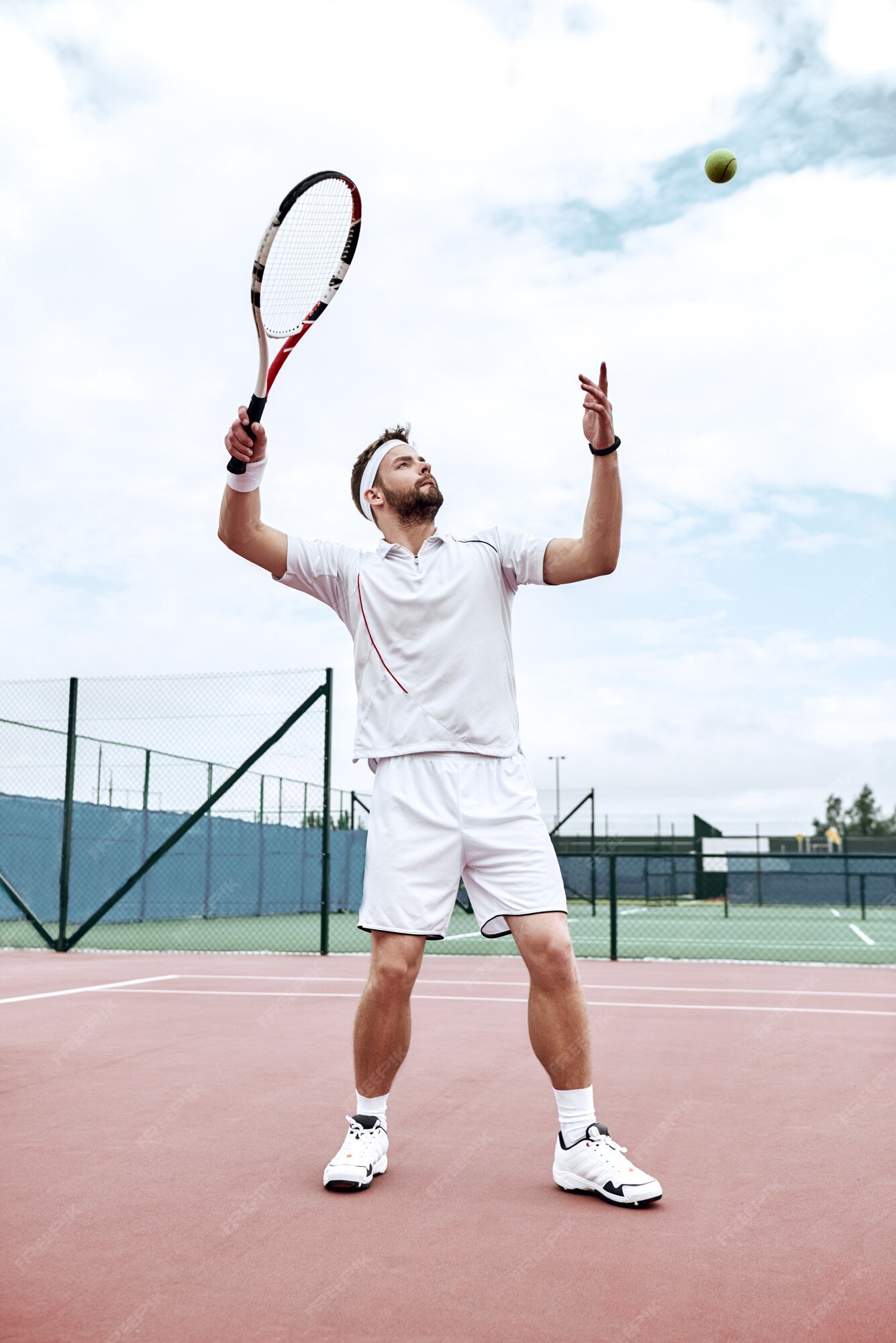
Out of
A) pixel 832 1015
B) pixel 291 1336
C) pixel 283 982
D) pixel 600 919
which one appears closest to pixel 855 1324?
pixel 291 1336

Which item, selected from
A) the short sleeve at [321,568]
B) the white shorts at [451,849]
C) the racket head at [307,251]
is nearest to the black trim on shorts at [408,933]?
the white shorts at [451,849]

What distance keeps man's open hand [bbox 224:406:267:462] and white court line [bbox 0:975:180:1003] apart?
4.60 metres

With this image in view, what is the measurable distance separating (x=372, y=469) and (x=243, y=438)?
47cm

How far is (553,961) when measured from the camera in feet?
9.36

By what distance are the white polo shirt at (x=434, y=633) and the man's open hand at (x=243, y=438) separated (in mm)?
301

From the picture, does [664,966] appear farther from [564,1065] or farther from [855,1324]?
[855,1324]

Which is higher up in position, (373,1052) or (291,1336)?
(373,1052)

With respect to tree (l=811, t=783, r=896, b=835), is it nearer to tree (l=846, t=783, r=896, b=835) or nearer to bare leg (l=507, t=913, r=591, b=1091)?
tree (l=846, t=783, r=896, b=835)

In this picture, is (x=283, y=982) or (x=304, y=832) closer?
(x=283, y=982)

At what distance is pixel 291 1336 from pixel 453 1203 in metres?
0.82

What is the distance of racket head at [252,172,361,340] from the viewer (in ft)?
12.2

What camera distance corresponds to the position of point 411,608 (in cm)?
303

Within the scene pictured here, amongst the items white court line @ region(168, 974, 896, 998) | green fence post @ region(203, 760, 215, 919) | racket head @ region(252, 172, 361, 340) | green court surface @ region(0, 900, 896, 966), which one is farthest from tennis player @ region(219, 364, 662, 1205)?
green fence post @ region(203, 760, 215, 919)

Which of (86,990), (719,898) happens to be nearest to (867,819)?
(719,898)
